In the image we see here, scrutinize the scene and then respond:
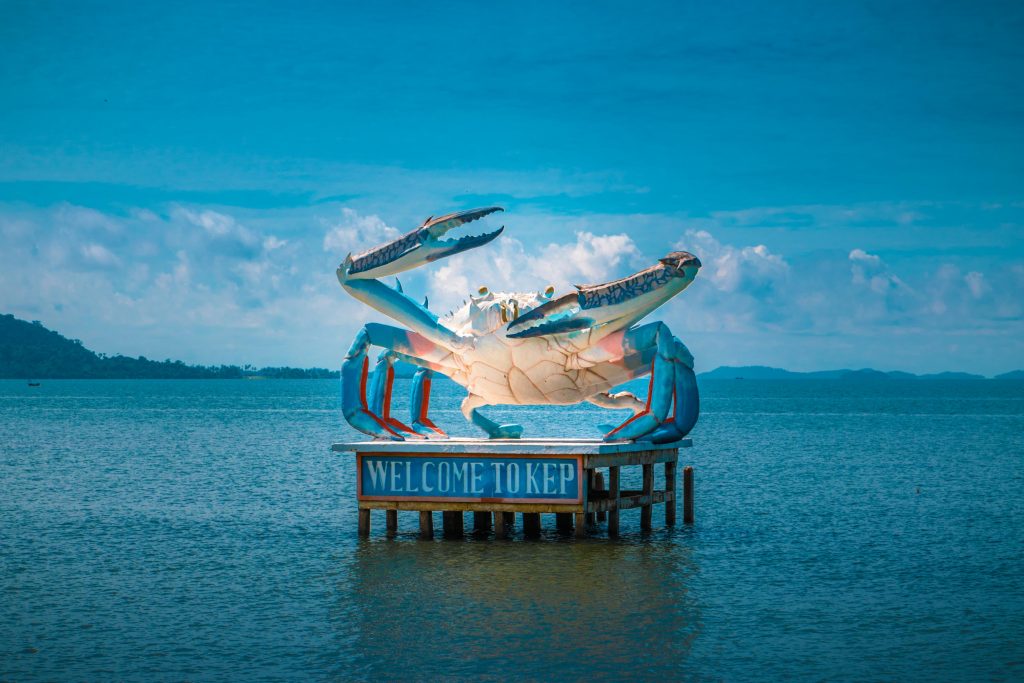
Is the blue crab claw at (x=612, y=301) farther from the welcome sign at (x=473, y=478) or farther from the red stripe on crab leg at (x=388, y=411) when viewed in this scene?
the red stripe on crab leg at (x=388, y=411)

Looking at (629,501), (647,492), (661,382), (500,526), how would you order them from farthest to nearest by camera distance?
(647,492)
(629,501)
(500,526)
(661,382)

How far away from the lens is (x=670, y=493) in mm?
23234

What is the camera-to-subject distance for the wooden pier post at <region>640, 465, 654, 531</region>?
70.9 feet

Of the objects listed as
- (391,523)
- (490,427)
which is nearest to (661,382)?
(490,427)

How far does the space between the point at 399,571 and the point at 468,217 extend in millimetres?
5552

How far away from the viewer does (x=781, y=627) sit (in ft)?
53.6

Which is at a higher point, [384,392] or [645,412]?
[384,392]

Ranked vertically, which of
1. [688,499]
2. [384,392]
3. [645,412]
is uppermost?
[384,392]

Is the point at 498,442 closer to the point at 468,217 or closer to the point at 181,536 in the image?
the point at 468,217

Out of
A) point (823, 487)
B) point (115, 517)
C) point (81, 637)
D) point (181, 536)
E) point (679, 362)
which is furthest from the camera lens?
point (823, 487)

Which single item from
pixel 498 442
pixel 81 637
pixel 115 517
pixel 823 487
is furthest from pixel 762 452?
pixel 81 637

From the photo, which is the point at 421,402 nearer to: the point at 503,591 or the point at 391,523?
the point at 391,523

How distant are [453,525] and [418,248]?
5.19 meters

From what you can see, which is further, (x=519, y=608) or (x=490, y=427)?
(x=490, y=427)
